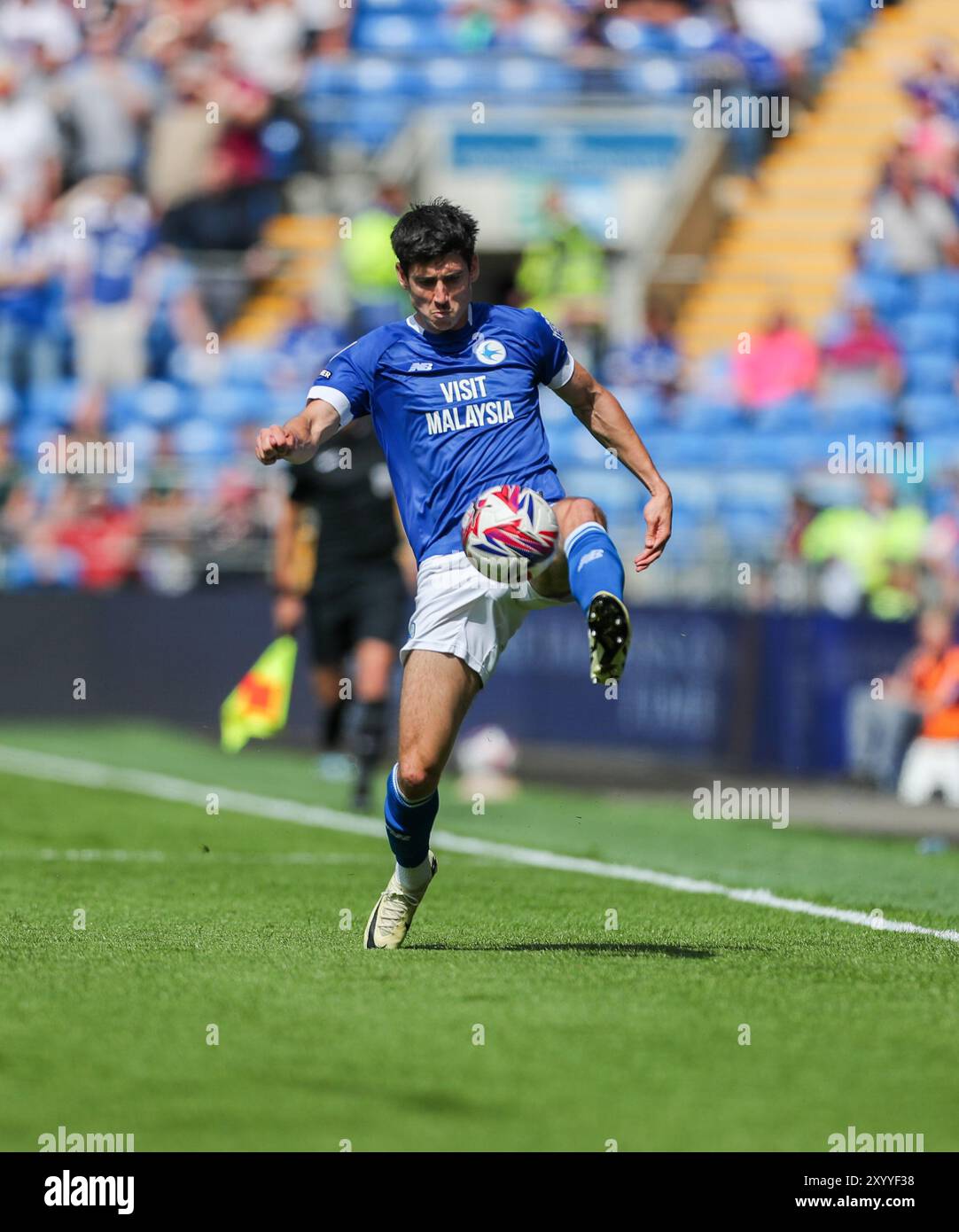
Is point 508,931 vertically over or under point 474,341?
under

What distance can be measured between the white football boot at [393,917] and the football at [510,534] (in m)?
0.96

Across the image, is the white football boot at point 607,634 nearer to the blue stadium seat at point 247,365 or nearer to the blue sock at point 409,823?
the blue sock at point 409,823

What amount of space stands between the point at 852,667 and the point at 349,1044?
11.4 metres

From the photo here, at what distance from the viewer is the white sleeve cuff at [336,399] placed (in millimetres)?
7496

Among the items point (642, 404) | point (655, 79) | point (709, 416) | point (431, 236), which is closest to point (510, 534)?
point (431, 236)

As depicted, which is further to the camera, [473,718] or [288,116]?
[288,116]

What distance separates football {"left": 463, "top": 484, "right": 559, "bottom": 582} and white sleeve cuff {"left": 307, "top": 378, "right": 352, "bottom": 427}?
1.69ft

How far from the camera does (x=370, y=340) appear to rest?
7.69 metres

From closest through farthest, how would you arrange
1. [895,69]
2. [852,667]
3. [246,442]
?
[852,667] → [246,442] → [895,69]

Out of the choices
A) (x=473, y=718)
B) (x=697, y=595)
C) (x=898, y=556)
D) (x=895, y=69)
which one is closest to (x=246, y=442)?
(x=473, y=718)
